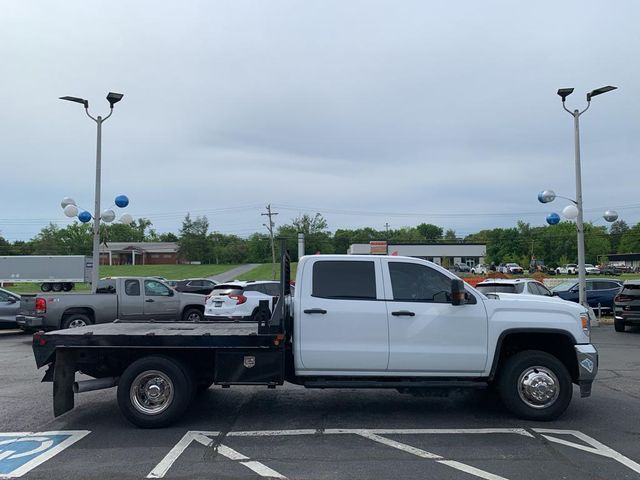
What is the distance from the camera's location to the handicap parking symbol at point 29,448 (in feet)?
18.3

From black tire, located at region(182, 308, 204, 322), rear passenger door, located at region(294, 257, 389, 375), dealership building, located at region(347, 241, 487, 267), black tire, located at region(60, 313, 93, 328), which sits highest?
dealership building, located at region(347, 241, 487, 267)

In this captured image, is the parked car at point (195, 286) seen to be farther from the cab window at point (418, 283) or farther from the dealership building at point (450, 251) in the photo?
the dealership building at point (450, 251)

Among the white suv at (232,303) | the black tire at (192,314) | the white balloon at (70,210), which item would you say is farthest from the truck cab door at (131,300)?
the white balloon at (70,210)

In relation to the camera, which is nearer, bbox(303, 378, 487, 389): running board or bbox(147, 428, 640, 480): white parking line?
bbox(147, 428, 640, 480): white parking line

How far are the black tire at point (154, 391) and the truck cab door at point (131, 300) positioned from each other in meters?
9.99

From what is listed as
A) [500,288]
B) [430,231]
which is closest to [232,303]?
[500,288]

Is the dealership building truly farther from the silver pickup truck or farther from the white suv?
the silver pickup truck

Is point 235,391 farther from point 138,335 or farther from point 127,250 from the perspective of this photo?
point 127,250

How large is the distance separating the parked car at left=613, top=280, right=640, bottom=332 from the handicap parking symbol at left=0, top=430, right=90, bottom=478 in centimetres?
1645

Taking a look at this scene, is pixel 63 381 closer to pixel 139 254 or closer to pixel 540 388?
pixel 540 388

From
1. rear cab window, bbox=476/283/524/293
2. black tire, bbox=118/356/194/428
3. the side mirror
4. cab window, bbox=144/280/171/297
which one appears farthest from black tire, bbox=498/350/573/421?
cab window, bbox=144/280/171/297

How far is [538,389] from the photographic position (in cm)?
702

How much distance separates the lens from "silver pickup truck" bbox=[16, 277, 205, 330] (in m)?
15.2

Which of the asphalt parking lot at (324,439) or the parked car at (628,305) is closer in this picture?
the asphalt parking lot at (324,439)
